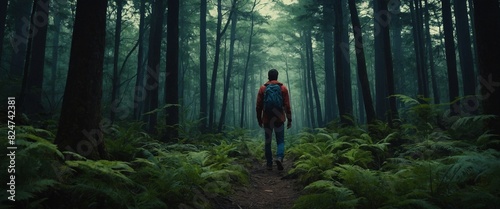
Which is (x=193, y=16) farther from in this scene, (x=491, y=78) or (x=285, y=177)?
(x=491, y=78)

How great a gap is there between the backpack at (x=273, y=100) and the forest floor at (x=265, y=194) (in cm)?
157

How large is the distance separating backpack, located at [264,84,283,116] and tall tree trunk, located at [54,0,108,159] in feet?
12.4

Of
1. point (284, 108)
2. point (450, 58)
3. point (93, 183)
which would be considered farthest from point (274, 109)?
point (450, 58)

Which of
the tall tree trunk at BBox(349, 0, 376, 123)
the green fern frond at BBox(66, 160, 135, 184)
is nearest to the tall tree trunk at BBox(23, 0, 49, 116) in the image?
the green fern frond at BBox(66, 160, 135, 184)

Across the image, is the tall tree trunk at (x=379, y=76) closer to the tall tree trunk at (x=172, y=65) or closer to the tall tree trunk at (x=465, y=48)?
the tall tree trunk at (x=465, y=48)

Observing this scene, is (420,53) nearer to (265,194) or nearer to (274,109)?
(274,109)

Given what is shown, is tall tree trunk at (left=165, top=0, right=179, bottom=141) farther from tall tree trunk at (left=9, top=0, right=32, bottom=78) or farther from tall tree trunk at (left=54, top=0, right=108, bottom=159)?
tall tree trunk at (left=9, top=0, right=32, bottom=78)

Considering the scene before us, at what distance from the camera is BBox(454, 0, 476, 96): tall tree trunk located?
1280cm

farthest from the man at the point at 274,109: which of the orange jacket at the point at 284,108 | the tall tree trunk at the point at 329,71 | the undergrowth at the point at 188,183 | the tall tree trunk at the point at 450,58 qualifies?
the tall tree trunk at the point at 329,71

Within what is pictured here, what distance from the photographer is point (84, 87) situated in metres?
3.98

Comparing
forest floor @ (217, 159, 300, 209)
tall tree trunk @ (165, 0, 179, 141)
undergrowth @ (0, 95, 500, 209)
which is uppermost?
tall tree trunk @ (165, 0, 179, 141)

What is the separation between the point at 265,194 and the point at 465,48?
13169 millimetres

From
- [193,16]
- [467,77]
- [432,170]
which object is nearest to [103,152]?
[432,170]

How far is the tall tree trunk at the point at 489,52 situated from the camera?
4703 mm
